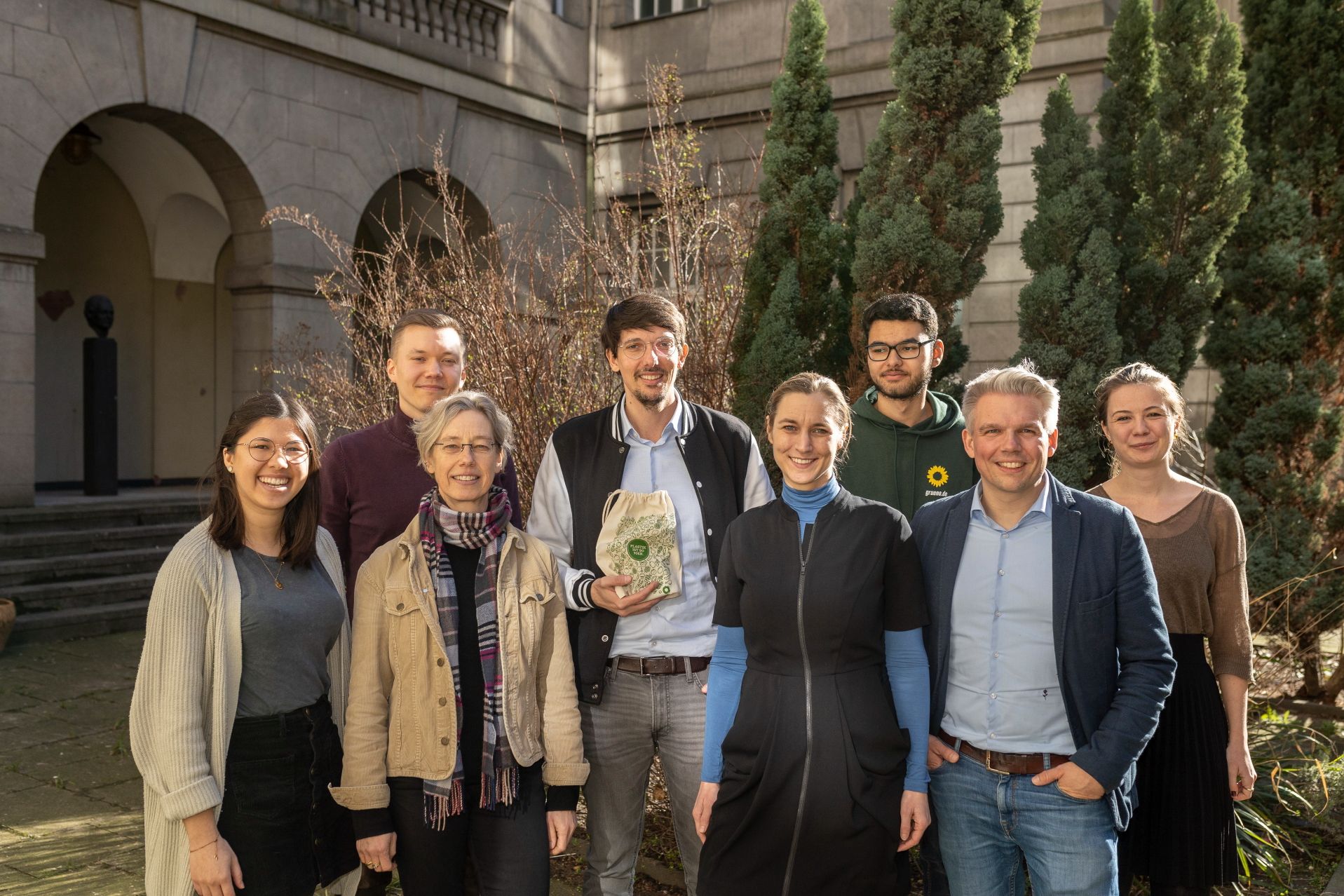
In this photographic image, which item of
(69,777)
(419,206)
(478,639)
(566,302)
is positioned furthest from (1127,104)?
(419,206)

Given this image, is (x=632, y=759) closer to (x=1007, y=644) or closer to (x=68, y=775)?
(x=1007, y=644)

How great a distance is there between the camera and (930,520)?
9.62ft

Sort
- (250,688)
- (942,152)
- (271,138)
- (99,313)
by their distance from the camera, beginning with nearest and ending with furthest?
1. (250,688)
2. (942,152)
3. (271,138)
4. (99,313)

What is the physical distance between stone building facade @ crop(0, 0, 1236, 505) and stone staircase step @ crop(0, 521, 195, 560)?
616 millimetres

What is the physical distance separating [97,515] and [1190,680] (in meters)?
9.74

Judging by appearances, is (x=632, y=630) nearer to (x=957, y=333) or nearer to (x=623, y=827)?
(x=623, y=827)

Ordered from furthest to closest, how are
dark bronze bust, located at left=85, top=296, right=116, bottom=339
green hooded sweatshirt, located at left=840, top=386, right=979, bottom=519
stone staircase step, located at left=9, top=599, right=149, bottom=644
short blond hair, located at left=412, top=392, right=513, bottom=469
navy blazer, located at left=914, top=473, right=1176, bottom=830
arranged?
dark bronze bust, located at left=85, top=296, right=116, bottom=339
stone staircase step, located at left=9, top=599, right=149, bottom=644
green hooded sweatshirt, located at left=840, top=386, right=979, bottom=519
short blond hair, located at left=412, top=392, right=513, bottom=469
navy blazer, located at left=914, top=473, right=1176, bottom=830

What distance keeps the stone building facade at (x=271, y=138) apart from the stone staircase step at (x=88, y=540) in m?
0.62

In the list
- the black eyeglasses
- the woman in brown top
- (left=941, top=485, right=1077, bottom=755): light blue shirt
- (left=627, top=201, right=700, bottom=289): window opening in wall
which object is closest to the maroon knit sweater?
the black eyeglasses

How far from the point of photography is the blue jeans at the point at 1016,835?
2.65m

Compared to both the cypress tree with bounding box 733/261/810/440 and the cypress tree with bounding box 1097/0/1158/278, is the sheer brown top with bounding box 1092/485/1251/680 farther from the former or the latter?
the cypress tree with bounding box 1097/0/1158/278

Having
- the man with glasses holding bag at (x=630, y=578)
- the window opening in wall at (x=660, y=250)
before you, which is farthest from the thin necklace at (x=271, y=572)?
the window opening in wall at (x=660, y=250)

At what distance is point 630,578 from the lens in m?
3.22

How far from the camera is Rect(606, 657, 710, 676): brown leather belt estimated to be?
331 cm
